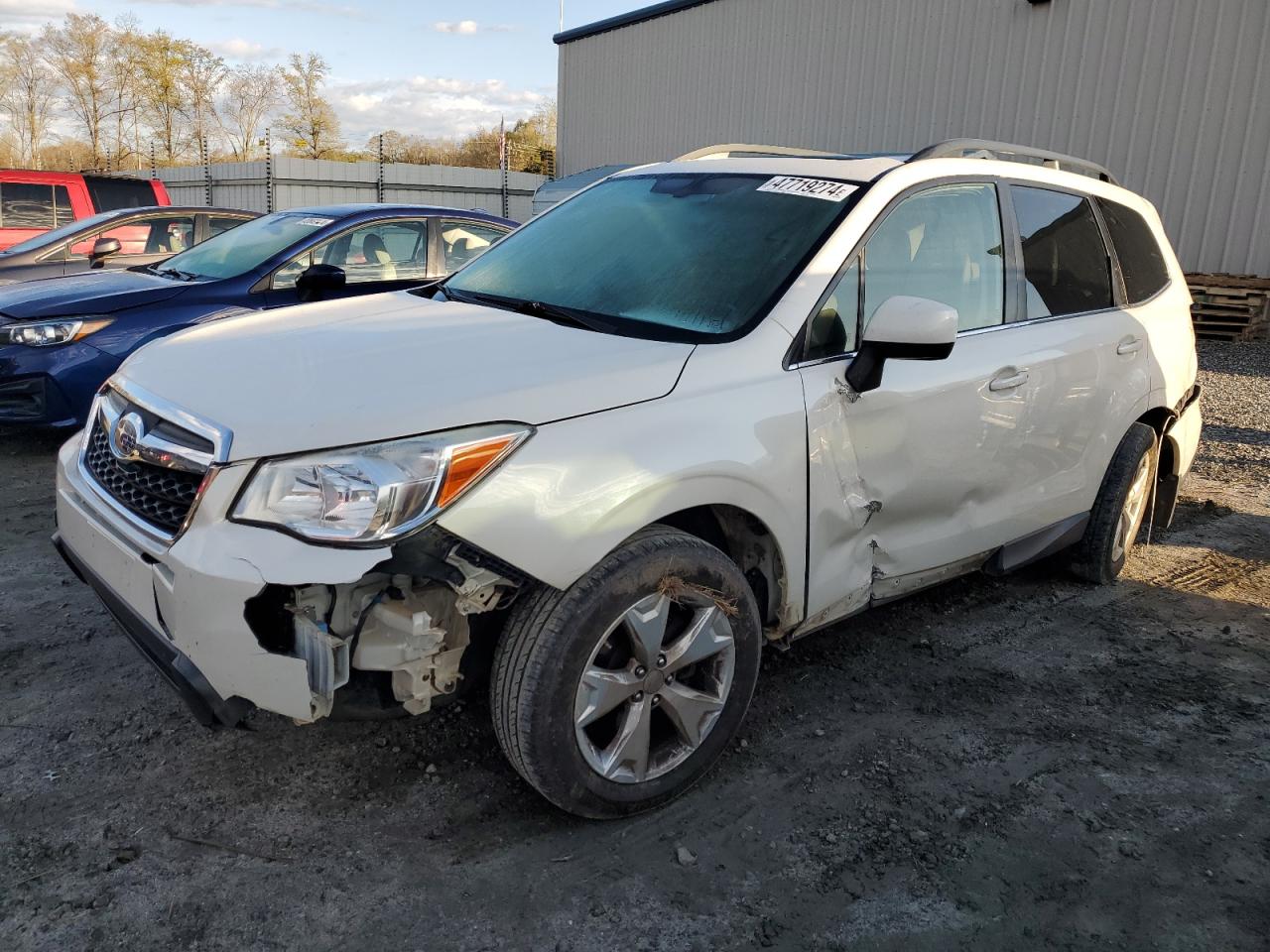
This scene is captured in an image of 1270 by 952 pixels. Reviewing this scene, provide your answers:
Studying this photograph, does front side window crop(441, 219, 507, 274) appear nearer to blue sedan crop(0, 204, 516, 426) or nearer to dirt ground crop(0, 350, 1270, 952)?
blue sedan crop(0, 204, 516, 426)

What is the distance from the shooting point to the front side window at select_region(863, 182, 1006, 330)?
315cm

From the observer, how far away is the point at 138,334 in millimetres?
5797

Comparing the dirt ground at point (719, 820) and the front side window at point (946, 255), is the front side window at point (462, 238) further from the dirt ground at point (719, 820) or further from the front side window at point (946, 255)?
the front side window at point (946, 255)

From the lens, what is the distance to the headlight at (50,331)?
5641 mm

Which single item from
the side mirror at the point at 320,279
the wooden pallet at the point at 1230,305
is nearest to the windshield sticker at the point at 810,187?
the side mirror at the point at 320,279

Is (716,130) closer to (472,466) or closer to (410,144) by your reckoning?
(472,466)

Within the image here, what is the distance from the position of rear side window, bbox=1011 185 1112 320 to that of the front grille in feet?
9.62

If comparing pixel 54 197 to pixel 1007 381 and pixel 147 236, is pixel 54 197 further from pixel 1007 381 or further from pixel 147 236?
pixel 1007 381

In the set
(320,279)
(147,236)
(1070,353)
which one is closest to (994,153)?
(1070,353)

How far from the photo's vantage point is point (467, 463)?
89.4 inches

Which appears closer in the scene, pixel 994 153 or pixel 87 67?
pixel 994 153

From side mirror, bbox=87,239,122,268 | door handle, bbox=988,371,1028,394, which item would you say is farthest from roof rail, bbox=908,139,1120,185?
side mirror, bbox=87,239,122,268

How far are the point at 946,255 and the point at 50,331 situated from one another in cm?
503

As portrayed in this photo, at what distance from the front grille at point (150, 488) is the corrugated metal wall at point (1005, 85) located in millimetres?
13221
